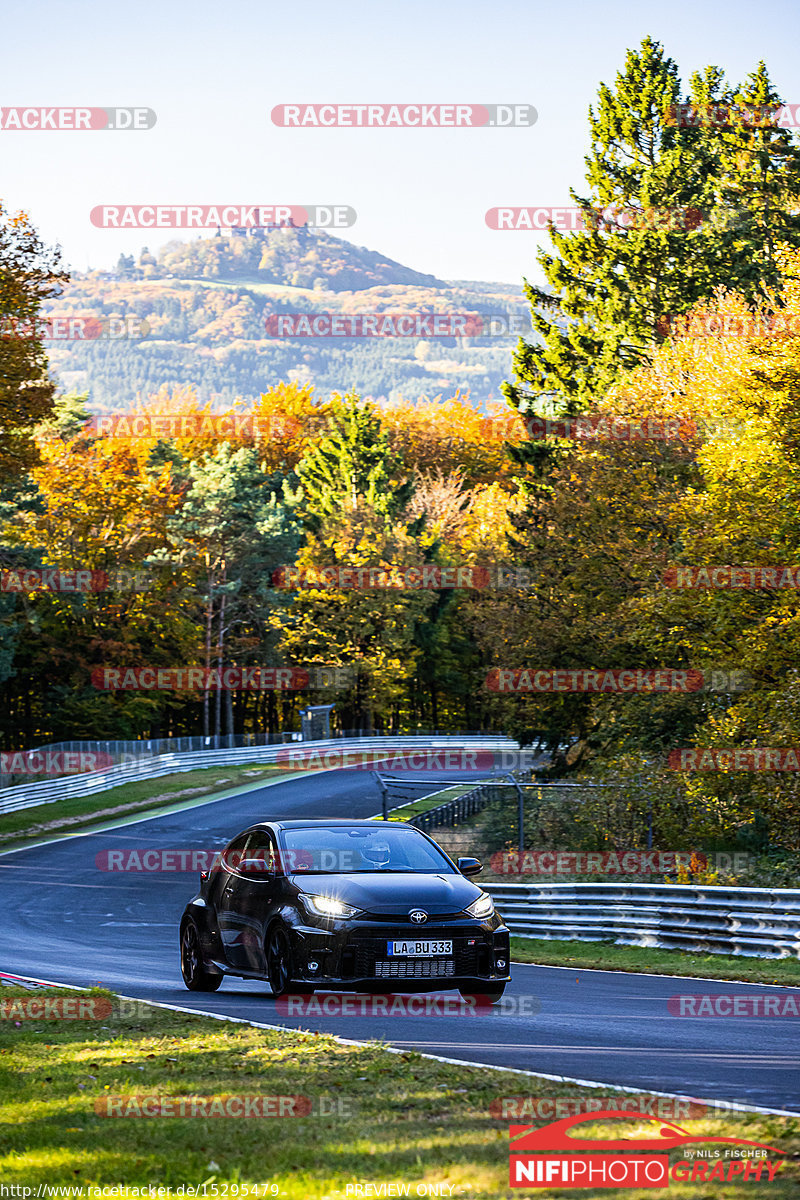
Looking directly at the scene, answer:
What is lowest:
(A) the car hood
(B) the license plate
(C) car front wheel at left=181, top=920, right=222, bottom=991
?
(C) car front wheel at left=181, top=920, right=222, bottom=991

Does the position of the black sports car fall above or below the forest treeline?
below

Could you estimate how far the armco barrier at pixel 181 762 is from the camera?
148 feet

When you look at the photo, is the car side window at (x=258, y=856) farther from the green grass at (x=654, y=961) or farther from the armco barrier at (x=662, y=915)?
the armco barrier at (x=662, y=915)

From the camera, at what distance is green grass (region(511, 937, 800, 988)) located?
15.3 m

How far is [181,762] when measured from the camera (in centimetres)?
5703

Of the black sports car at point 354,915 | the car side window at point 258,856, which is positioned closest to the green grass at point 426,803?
the car side window at point 258,856

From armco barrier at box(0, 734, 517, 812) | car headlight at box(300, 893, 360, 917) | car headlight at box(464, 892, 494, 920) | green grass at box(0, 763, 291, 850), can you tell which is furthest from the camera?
armco barrier at box(0, 734, 517, 812)

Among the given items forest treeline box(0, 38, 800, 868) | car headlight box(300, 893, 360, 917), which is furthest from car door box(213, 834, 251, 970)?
forest treeline box(0, 38, 800, 868)

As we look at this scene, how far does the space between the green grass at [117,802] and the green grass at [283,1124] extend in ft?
100

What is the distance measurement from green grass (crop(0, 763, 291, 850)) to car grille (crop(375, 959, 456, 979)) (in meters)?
29.2

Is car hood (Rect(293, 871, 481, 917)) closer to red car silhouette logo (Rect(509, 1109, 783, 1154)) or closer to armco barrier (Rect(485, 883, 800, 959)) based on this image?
red car silhouette logo (Rect(509, 1109, 783, 1154))

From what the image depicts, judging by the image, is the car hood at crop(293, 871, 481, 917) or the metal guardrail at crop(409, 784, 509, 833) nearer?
the car hood at crop(293, 871, 481, 917)

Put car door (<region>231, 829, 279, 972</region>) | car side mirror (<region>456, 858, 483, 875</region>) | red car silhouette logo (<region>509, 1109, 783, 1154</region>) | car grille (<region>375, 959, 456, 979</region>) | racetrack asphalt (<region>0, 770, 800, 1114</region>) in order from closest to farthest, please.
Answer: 1. red car silhouette logo (<region>509, 1109, 783, 1154</region>)
2. racetrack asphalt (<region>0, 770, 800, 1114</region>)
3. car grille (<region>375, 959, 456, 979</region>)
4. car door (<region>231, 829, 279, 972</region>)
5. car side mirror (<region>456, 858, 483, 875</region>)

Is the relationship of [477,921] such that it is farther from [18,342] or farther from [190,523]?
[190,523]
